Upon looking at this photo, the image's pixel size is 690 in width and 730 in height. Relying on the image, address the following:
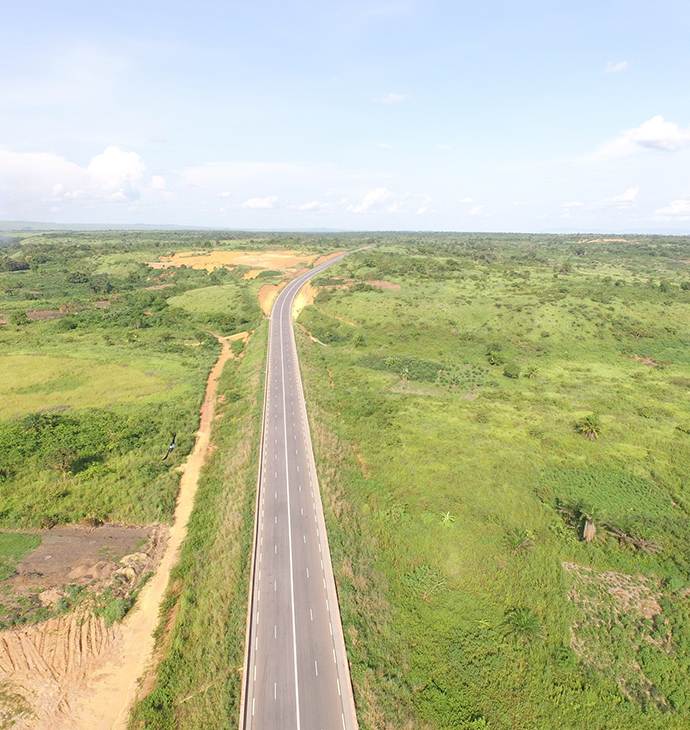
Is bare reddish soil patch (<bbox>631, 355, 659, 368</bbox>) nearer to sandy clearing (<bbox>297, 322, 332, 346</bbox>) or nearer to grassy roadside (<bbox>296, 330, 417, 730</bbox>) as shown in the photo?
sandy clearing (<bbox>297, 322, 332, 346</bbox>)

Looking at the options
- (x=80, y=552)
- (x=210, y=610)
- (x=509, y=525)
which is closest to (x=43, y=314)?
(x=80, y=552)

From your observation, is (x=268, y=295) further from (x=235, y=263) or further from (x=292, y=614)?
(x=292, y=614)

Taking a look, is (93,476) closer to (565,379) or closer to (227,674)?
(227,674)

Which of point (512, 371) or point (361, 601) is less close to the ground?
point (512, 371)

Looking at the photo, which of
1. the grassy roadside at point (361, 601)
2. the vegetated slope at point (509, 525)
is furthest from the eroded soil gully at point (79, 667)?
the vegetated slope at point (509, 525)

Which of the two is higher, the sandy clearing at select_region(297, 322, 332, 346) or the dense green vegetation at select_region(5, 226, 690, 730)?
the sandy clearing at select_region(297, 322, 332, 346)

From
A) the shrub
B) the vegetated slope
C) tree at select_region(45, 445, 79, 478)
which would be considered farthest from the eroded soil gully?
the shrub

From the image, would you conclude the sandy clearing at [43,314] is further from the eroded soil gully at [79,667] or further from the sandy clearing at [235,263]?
the eroded soil gully at [79,667]
